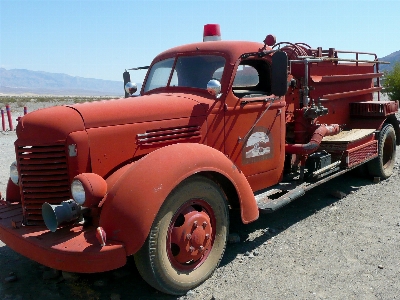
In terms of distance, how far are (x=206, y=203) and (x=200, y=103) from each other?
1.08 meters

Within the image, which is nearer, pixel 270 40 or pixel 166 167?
pixel 166 167

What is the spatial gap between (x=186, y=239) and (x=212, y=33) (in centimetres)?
280

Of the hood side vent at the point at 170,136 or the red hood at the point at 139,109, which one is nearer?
the red hood at the point at 139,109

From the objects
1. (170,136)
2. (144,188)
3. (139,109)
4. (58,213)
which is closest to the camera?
(58,213)

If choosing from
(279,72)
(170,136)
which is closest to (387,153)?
(279,72)

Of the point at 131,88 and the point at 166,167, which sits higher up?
the point at 131,88

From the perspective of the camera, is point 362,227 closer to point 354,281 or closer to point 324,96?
point 354,281

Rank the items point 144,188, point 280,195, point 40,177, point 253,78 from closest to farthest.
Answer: point 144,188
point 40,177
point 280,195
point 253,78

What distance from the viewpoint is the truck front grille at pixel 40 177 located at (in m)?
3.51

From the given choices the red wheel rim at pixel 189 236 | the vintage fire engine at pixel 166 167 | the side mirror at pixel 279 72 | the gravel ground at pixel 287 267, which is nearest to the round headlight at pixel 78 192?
the vintage fire engine at pixel 166 167

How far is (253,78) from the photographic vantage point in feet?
16.5

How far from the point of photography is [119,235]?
314cm

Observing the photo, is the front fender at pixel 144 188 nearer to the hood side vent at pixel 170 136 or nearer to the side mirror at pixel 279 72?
the hood side vent at pixel 170 136

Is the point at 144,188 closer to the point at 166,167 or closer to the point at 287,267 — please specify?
the point at 166,167
